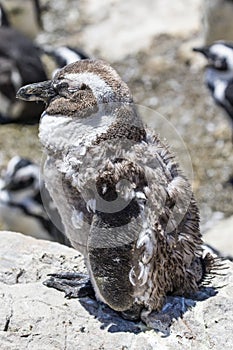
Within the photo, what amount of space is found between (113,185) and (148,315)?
72 centimetres

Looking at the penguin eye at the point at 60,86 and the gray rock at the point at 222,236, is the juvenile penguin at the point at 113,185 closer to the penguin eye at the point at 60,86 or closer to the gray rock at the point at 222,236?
the penguin eye at the point at 60,86

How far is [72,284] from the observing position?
15.3ft

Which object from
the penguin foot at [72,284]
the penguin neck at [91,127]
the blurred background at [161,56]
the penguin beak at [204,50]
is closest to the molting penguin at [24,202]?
the blurred background at [161,56]

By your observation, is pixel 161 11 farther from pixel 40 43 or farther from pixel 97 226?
pixel 97 226

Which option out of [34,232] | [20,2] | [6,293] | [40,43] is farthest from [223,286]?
[20,2]

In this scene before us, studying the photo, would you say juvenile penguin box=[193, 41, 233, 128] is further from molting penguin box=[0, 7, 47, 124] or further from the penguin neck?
the penguin neck

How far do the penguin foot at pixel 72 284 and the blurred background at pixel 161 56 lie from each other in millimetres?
3630

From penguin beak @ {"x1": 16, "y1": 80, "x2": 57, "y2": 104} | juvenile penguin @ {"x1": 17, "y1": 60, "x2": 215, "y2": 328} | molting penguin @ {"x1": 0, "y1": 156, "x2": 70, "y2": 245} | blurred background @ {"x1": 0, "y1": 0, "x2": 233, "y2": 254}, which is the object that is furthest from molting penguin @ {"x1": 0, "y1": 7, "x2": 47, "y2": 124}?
juvenile penguin @ {"x1": 17, "y1": 60, "x2": 215, "y2": 328}

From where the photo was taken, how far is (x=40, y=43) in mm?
12602

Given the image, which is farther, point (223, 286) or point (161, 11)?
point (161, 11)

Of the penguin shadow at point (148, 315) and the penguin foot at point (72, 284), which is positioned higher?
the penguin shadow at point (148, 315)

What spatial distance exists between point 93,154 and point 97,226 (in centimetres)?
32

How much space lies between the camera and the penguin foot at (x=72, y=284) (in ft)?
15.1

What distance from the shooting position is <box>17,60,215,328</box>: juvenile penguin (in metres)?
4.06
